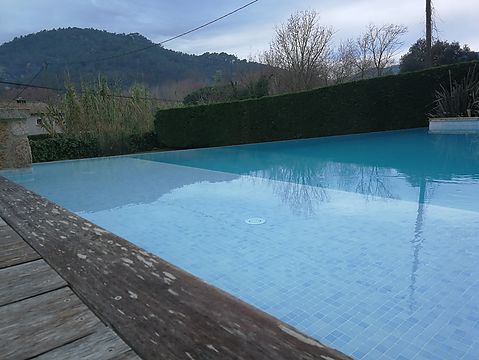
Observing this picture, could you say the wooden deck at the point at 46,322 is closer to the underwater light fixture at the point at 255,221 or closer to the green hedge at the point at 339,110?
the underwater light fixture at the point at 255,221

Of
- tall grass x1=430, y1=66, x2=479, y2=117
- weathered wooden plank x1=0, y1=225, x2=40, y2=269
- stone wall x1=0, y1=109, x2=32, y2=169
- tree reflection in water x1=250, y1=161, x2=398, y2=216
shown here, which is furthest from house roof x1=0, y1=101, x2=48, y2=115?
tall grass x1=430, y1=66, x2=479, y2=117

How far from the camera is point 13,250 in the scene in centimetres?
126

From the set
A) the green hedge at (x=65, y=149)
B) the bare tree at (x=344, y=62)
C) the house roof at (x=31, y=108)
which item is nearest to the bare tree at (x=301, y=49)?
the bare tree at (x=344, y=62)

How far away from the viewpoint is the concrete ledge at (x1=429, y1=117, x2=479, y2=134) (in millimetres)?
10086

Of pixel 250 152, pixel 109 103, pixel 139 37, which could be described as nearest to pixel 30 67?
pixel 139 37

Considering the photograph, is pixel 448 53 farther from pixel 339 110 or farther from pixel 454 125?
pixel 339 110

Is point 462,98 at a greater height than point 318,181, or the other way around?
point 462,98

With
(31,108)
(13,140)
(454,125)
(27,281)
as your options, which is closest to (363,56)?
(454,125)

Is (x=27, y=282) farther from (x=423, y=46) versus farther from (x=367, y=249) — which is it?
(x=423, y=46)

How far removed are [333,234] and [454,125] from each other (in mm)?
9260

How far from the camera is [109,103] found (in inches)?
518

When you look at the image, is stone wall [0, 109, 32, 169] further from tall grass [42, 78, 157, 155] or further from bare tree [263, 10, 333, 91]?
bare tree [263, 10, 333, 91]

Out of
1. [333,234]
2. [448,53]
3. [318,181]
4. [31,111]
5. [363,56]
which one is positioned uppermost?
[363,56]

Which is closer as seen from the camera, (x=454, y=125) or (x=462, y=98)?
(x=454, y=125)
